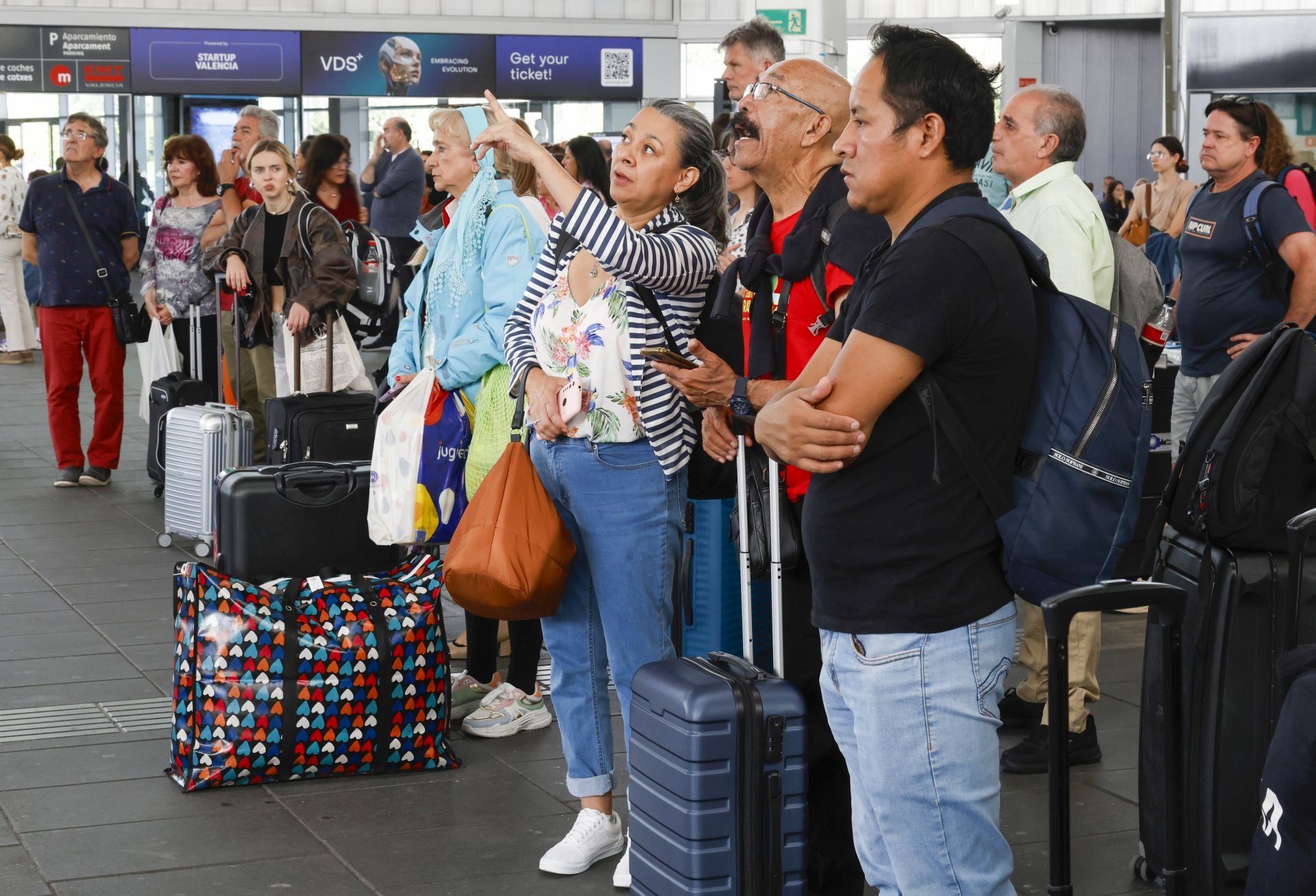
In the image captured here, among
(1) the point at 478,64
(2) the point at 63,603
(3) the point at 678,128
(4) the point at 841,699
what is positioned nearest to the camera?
(4) the point at 841,699

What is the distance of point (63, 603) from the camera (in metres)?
6.65

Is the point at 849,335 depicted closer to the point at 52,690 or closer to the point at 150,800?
the point at 150,800

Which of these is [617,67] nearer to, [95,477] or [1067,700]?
[95,477]

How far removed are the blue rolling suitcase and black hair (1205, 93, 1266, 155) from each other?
390cm

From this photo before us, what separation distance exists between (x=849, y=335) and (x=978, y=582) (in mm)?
420

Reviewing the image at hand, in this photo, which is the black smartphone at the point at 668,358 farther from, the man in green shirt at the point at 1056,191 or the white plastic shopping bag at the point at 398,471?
the white plastic shopping bag at the point at 398,471

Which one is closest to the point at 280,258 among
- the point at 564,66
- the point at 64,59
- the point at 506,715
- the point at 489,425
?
the point at 489,425

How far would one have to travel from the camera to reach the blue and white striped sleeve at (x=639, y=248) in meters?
3.34

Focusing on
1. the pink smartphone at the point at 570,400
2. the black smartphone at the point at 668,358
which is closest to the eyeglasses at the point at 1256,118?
the pink smartphone at the point at 570,400

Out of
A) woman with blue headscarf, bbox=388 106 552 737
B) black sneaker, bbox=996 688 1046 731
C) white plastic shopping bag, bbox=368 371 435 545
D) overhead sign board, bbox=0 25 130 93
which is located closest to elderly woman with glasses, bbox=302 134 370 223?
woman with blue headscarf, bbox=388 106 552 737

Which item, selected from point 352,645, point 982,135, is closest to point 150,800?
point 352,645

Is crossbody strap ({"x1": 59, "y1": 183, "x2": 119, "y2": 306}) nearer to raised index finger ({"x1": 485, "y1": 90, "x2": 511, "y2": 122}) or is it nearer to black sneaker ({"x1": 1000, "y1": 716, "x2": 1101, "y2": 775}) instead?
raised index finger ({"x1": 485, "y1": 90, "x2": 511, "y2": 122})

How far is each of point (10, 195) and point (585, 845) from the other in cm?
1350

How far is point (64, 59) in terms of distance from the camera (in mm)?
20391
